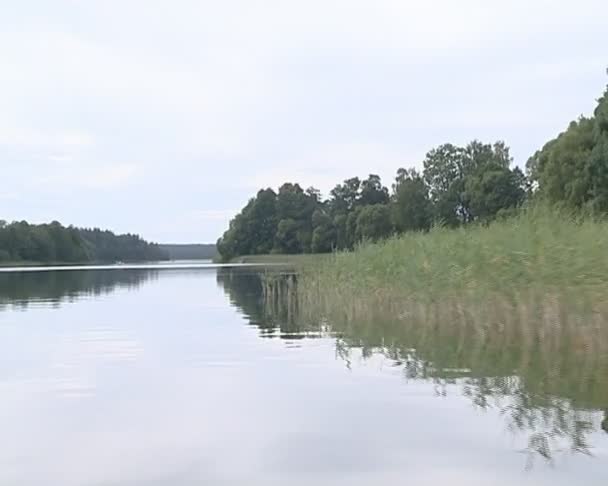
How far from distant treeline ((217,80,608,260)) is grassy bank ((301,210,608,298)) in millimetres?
5873

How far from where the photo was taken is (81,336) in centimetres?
1956

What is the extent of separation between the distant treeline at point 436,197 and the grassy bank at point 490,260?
587cm

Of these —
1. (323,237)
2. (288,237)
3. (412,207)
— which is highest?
(412,207)

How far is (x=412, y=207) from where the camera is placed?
8731cm

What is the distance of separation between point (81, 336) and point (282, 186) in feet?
342

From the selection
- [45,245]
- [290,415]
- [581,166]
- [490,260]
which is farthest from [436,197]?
[290,415]

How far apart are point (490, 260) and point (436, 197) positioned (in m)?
74.0

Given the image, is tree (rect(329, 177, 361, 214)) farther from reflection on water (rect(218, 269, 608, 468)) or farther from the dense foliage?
reflection on water (rect(218, 269, 608, 468))

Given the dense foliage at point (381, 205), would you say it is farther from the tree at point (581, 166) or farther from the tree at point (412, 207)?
the tree at point (581, 166)

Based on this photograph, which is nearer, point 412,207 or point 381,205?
point 412,207

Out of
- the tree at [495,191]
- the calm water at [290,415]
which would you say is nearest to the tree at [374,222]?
the tree at [495,191]

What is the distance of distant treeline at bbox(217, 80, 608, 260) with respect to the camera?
42969mm

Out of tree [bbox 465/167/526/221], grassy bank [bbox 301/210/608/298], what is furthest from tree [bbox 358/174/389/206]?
grassy bank [bbox 301/210/608/298]

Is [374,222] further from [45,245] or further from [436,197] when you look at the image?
[45,245]
